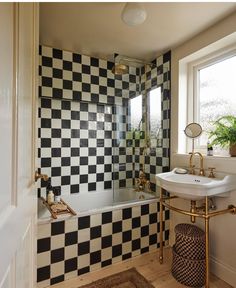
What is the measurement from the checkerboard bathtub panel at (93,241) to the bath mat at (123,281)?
5.4 inches

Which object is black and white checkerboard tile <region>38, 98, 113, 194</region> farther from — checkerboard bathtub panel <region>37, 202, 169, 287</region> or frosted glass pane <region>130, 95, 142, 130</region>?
checkerboard bathtub panel <region>37, 202, 169, 287</region>

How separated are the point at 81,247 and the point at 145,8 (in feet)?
6.15

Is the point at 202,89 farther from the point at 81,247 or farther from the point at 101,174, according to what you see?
the point at 81,247

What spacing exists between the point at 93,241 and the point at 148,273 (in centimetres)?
52

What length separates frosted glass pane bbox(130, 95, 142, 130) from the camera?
236cm

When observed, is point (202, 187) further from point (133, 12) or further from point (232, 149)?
point (133, 12)

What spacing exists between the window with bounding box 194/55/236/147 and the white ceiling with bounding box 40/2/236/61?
0.37 meters

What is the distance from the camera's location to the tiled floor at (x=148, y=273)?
1506mm

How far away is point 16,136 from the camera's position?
0.66 meters

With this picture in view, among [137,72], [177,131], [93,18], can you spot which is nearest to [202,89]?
[177,131]

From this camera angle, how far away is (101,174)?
2557mm

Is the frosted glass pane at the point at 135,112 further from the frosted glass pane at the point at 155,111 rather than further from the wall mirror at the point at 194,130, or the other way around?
the wall mirror at the point at 194,130

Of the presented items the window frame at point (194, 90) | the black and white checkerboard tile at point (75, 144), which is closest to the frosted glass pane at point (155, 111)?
the window frame at point (194, 90)

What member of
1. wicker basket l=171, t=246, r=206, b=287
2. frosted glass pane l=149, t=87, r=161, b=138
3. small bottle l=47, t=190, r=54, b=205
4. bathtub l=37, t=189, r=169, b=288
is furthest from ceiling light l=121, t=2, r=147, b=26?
wicker basket l=171, t=246, r=206, b=287
